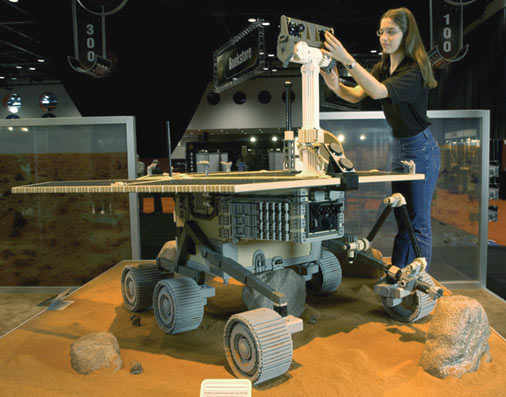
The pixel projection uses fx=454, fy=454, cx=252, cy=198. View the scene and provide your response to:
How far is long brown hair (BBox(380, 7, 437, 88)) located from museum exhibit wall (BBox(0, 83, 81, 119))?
14423 mm

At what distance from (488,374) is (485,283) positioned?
95.8 inches

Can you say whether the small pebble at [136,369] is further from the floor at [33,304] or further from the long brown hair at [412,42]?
the long brown hair at [412,42]

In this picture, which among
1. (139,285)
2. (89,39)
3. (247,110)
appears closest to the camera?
(139,285)

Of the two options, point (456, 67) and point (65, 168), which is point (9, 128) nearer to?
point (65, 168)

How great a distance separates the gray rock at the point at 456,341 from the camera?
2.00 m

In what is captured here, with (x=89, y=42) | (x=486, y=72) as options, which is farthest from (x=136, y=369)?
(x=486, y=72)

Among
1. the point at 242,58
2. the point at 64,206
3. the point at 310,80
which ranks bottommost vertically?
the point at 64,206

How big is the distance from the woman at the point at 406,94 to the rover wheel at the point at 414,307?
0.21 metres

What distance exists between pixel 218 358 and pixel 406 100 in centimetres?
169

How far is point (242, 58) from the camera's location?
2.99 metres

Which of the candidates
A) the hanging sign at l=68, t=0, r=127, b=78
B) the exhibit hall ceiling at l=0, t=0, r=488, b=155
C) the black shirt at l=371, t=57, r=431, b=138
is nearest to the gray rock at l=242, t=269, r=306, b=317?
the black shirt at l=371, t=57, r=431, b=138

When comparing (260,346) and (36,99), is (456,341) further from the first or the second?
(36,99)

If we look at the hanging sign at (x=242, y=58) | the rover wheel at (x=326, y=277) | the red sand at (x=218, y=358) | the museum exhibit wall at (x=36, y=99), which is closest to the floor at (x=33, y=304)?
the red sand at (x=218, y=358)

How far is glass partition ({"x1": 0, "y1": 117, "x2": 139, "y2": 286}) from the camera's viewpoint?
13.4 ft
